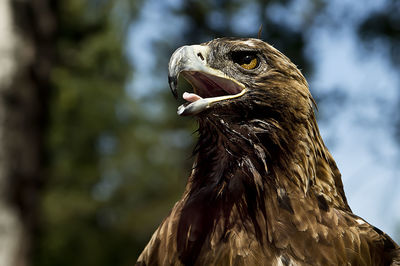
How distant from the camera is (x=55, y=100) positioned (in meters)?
18.4

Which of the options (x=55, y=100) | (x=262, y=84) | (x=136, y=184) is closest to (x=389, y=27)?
(x=262, y=84)

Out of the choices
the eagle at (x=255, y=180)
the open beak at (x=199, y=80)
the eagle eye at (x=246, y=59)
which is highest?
the eagle eye at (x=246, y=59)

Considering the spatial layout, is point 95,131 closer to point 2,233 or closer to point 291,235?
point 2,233

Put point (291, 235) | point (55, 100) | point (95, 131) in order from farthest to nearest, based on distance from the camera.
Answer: point (95, 131) < point (55, 100) < point (291, 235)

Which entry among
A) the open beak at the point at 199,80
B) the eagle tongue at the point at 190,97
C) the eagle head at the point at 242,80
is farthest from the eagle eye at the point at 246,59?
the eagle tongue at the point at 190,97

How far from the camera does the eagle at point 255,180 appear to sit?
2.50 metres

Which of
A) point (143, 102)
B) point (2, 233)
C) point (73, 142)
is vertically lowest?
point (2, 233)

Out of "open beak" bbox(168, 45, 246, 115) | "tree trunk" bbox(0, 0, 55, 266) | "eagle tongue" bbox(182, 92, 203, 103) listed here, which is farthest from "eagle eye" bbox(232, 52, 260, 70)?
"tree trunk" bbox(0, 0, 55, 266)

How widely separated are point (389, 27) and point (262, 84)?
387 inches

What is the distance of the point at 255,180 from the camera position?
2.65 meters

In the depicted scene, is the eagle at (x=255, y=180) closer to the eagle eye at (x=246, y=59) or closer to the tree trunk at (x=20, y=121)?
the eagle eye at (x=246, y=59)

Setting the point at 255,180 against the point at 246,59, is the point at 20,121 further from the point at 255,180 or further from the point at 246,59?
the point at 255,180

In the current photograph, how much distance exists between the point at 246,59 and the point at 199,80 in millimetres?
270

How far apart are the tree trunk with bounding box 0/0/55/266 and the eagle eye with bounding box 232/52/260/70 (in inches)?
162
